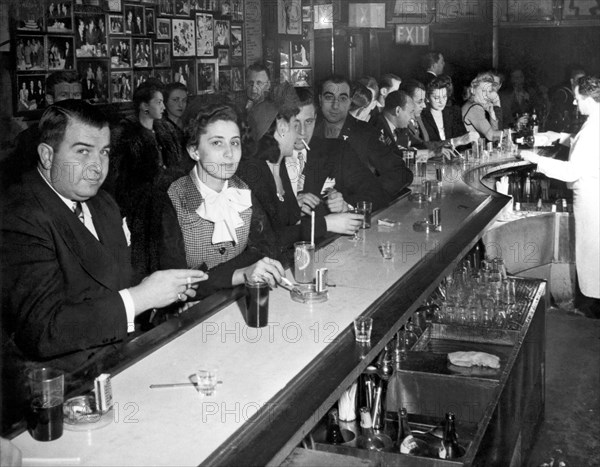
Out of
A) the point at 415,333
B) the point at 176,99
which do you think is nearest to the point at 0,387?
the point at 415,333

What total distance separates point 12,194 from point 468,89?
7.85 metres

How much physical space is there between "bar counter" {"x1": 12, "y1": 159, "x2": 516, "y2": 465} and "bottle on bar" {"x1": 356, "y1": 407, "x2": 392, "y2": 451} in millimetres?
403

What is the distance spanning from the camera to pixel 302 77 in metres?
9.83

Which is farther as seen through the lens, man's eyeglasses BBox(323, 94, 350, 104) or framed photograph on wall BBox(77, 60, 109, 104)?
framed photograph on wall BBox(77, 60, 109, 104)

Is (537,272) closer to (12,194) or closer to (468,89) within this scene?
(468,89)

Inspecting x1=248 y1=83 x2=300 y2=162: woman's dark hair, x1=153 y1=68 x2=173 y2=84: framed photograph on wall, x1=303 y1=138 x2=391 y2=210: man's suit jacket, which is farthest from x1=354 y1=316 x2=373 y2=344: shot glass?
x1=153 y1=68 x2=173 y2=84: framed photograph on wall

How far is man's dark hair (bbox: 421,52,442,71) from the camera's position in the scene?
10586mm

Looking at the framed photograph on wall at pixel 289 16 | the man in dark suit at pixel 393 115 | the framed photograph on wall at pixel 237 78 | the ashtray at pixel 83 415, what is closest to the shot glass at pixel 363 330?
the ashtray at pixel 83 415

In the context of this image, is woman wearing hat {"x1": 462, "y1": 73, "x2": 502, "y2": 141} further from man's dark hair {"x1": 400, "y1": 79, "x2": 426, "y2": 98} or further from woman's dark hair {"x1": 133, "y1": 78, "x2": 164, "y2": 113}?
woman's dark hair {"x1": 133, "y1": 78, "x2": 164, "y2": 113}

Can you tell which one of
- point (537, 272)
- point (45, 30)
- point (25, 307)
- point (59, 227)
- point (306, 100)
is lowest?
point (537, 272)

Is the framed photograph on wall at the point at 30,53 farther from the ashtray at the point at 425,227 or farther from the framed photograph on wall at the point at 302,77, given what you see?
the framed photograph on wall at the point at 302,77

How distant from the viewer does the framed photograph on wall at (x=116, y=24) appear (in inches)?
268

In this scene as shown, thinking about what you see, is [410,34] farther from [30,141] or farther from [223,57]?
[30,141]

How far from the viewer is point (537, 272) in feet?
21.4
